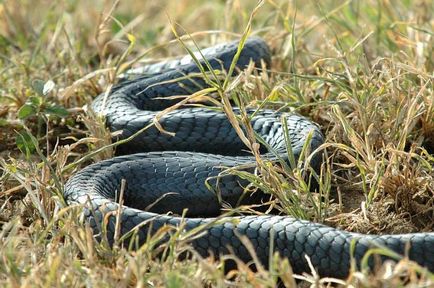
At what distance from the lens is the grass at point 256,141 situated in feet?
12.2

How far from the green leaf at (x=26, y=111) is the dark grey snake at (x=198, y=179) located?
15.3 inches

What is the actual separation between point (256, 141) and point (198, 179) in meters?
0.44

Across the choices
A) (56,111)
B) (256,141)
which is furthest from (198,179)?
(56,111)

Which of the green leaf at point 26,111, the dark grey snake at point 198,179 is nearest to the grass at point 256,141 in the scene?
the green leaf at point 26,111

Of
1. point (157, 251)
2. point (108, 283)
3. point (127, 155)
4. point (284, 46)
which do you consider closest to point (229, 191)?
point (127, 155)

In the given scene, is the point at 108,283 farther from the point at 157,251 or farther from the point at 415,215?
the point at 415,215

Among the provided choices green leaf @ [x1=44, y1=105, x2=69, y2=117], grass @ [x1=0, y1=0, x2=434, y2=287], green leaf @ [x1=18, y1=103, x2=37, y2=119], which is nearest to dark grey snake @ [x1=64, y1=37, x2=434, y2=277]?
grass @ [x1=0, y1=0, x2=434, y2=287]

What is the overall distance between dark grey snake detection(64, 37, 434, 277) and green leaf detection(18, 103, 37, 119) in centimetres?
39

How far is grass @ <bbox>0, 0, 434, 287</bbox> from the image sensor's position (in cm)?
372

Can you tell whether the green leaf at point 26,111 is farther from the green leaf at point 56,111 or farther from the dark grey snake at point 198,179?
the dark grey snake at point 198,179

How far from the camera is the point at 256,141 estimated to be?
5.20 m

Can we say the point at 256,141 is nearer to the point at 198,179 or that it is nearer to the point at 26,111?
the point at 198,179

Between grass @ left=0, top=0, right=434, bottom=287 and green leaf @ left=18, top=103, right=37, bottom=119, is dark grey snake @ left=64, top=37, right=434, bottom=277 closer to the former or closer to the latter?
grass @ left=0, top=0, right=434, bottom=287

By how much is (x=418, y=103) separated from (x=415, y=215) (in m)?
0.83
